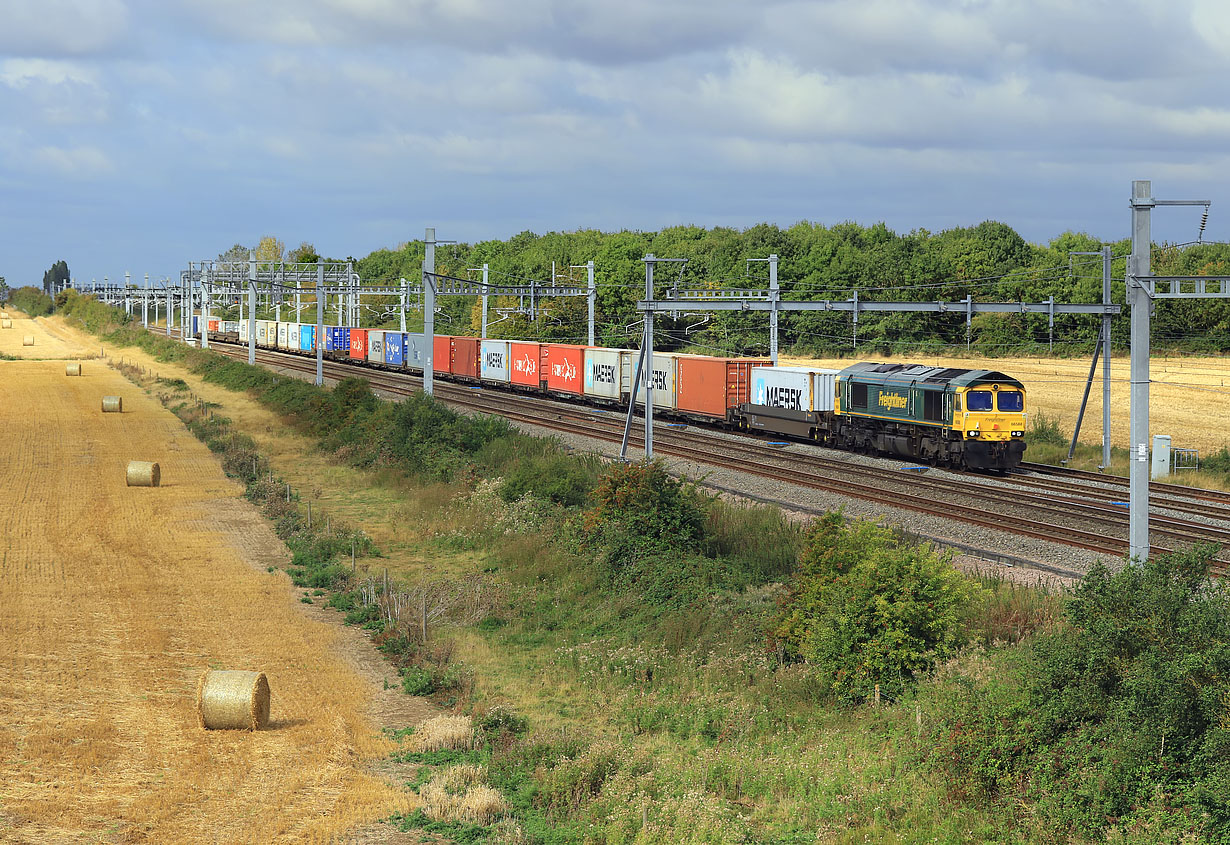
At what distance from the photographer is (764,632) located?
18781 millimetres

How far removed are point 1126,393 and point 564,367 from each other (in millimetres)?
37289

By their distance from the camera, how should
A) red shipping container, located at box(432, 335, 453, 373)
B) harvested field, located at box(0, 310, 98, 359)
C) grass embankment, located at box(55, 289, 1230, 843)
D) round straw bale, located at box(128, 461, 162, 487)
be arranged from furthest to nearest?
harvested field, located at box(0, 310, 98, 359)
red shipping container, located at box(432, 335, 453, 373)
round straw bale, located at box(128, 461, 162, 487)
grass embankment, located at box(55, 289, 1230, 843)

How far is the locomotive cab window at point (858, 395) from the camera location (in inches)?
1747

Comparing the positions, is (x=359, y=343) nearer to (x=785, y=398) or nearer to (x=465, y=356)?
(x=465, y=356)

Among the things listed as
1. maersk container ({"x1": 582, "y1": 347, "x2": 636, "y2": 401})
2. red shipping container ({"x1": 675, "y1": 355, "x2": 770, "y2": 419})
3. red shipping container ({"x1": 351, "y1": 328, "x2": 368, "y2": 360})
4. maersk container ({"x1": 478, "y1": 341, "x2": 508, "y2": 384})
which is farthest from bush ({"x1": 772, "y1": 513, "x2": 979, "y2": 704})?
red shipping container ({"x1": 351, "y1": 328, "x2": 368, "y2": 360})

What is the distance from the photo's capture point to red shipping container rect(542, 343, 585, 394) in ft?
209

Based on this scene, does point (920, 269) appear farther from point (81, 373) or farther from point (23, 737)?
point (23, 737)

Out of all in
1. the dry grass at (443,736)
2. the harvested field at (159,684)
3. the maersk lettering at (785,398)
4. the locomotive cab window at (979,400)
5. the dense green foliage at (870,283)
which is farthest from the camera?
the dense green foliage at (870,283)

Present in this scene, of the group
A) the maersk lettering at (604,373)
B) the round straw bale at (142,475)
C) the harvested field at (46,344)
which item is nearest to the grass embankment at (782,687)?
the round straw bale at (142,475)

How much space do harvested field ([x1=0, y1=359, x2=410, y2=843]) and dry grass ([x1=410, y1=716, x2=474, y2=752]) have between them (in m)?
0.50

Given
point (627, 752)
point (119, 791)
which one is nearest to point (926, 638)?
point (627, 752)

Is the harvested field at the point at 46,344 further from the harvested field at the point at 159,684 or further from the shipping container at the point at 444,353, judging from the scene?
the harvested field at the point at 159,684

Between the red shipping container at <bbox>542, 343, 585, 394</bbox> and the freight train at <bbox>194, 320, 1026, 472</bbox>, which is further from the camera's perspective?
the red shipping container at <bbox>542, 343, 585, 394</bbox>

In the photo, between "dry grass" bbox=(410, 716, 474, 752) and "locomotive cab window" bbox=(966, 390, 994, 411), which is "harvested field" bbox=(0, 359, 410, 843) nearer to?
"dry grass" bbox=(410, 716, 474, 752)
